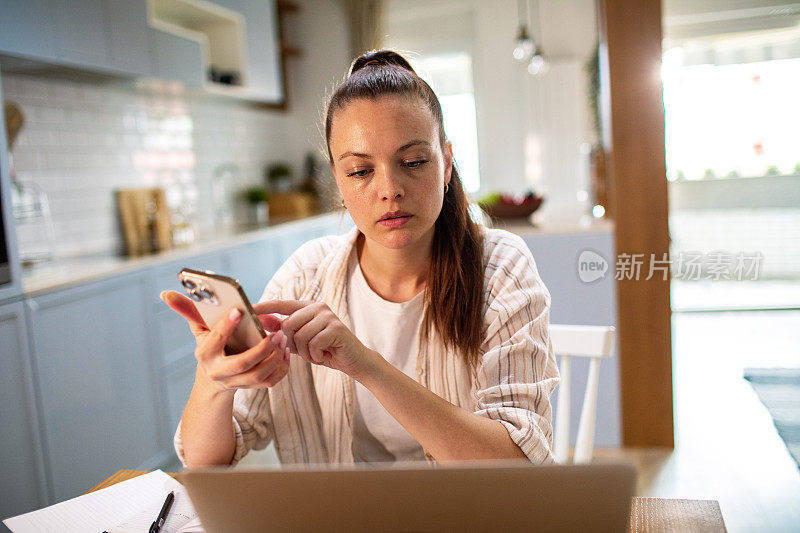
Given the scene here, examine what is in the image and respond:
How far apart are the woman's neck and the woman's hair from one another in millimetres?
29

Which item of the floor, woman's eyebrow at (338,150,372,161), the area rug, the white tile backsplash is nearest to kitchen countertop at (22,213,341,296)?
the white tile backsplash

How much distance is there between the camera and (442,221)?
1.18 meters

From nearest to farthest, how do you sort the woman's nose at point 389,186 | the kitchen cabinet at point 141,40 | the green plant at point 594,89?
the woman's nose at point 389,186 < the kitchen cabinet at point 141,40 < the green plant at point 594,89

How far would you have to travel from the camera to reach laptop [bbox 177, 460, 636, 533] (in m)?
0.49

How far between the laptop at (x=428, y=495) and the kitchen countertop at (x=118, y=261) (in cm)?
190

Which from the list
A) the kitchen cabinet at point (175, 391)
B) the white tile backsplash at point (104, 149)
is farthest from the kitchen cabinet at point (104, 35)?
the kitchen cabinet at point (175, 391)

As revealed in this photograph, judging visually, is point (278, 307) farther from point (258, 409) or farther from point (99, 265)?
point (99, 265)

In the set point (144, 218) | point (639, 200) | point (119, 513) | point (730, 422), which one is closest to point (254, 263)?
point (144, 218)

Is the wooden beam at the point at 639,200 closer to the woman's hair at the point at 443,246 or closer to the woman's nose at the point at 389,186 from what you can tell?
the woman's hair at the point at 443,246

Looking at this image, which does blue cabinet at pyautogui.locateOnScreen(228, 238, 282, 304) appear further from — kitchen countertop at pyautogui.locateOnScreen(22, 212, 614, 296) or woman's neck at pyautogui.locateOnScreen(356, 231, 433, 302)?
woman's neck at pyautogui.locateOnScreen(356, 231, 433, 302)

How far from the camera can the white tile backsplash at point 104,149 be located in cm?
286

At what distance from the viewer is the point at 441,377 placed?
1129 mm

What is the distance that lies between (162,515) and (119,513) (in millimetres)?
81

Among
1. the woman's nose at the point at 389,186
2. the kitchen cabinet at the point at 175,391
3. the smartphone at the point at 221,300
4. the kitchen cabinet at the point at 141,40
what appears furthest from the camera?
the kitchen cabinet at the point at 175,391
